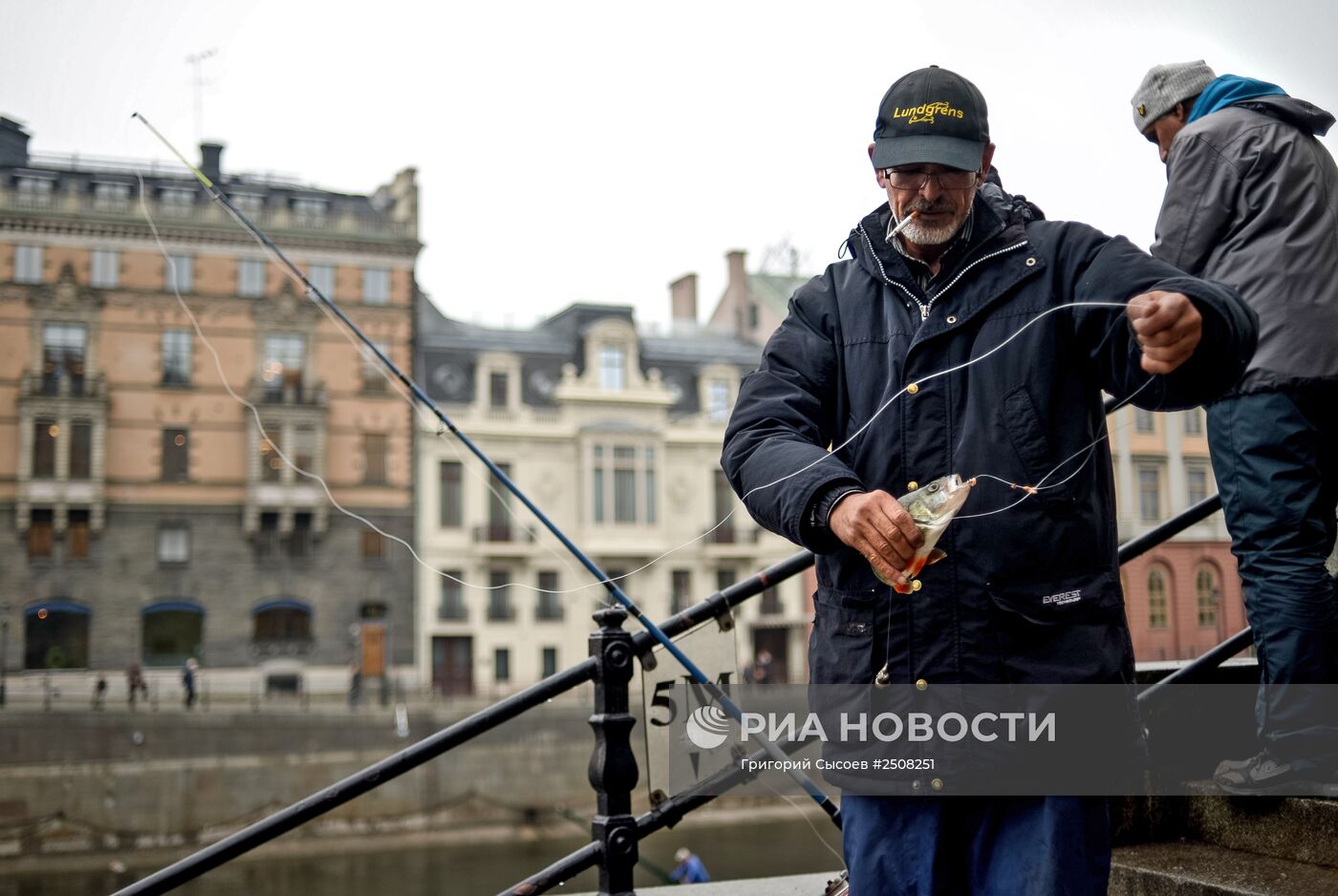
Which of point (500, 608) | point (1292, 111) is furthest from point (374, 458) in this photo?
point (1292, 111)

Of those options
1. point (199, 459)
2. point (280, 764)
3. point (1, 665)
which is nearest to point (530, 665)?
point (280, 764)

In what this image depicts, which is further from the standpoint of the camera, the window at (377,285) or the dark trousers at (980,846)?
the window at (377,285)

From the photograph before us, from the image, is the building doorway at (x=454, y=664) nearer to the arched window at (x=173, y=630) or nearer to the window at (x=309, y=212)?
the arched window at (x=173, y=630)

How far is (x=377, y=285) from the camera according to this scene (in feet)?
112

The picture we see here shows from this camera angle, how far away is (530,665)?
3306cm

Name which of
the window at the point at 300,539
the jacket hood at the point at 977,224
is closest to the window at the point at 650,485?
the window at the point at 300,539

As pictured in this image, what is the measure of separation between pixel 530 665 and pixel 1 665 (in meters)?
12.6

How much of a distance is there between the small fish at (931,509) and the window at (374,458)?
32.7 meters

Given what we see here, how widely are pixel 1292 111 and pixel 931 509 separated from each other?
4.82ft

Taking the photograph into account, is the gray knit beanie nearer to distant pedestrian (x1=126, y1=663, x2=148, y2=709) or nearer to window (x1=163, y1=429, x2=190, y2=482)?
distant pedestrian (x1=126, y1=663, x2=148, y2=709)

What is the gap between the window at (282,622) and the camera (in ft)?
106

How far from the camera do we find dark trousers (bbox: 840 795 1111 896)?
150cm

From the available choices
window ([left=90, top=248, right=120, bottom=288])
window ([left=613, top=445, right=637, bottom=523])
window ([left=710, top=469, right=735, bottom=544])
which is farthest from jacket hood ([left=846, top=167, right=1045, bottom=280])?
window ([left=90, top=248, right=120, bottom=288])

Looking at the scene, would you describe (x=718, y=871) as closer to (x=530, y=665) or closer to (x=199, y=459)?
(x=530, y=665)
